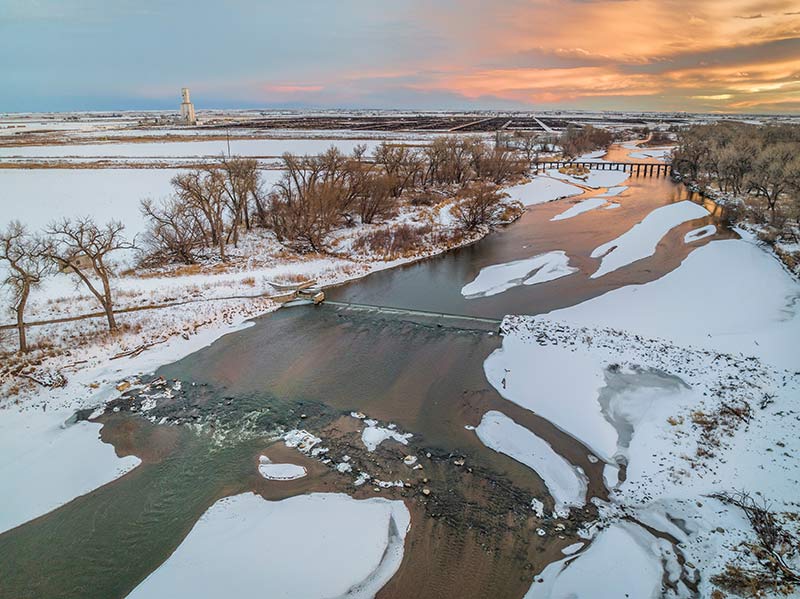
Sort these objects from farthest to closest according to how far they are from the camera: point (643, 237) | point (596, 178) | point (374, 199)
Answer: point (596, 178)
point (374, 199)
point (643, 237)

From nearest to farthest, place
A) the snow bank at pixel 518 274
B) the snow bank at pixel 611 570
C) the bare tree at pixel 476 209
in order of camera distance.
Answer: the snow bank at pixel 611 570, the snow bank at pixel 518 274, the bare tree at pixel 476 209

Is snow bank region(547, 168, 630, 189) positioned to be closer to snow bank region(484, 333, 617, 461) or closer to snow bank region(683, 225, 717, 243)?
snow bank region(683, 225, 717, 243)

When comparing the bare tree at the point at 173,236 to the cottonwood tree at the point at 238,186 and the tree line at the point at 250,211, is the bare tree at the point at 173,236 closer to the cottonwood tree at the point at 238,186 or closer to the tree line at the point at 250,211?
the tree line at the point at 250,211

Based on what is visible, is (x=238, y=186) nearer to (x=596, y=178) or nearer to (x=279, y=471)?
(x=279, y=471)

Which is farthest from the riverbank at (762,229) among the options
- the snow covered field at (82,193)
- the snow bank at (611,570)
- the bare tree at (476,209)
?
the snow covered field at (82,193)

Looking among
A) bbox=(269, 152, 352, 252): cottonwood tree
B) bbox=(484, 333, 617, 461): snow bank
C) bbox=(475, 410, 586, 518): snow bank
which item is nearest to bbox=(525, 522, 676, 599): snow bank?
bbox=(475, 410, 586, 518): snow bank

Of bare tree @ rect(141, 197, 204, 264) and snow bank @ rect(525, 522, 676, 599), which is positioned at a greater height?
bare tree @ rect(141, 197, 204, 264)

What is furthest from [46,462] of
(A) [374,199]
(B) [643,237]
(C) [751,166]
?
(C) [751,166]
